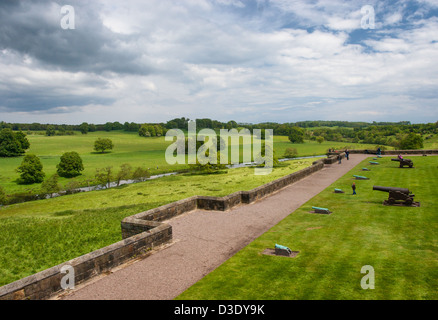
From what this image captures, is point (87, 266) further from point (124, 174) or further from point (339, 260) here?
point (124, 174)

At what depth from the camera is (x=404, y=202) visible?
15.8 metres

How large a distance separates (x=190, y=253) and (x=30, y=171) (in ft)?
197

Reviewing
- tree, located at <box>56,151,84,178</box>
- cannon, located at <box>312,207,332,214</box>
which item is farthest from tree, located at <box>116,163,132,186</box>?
cannon, located at <box>312,207,332,214</box>

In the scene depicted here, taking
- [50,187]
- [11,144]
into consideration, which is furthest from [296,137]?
[11,144]

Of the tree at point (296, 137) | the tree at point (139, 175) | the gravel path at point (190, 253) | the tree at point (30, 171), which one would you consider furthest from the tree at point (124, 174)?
the tree at point (296, 137)

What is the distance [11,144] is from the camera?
8575cm

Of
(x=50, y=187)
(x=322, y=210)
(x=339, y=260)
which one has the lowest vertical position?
(x=50, y=187)

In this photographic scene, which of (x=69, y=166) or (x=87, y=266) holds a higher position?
(x=87, y=266)

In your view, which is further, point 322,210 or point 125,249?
point 322,210

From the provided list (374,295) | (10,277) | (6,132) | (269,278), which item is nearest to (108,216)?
(10,277)

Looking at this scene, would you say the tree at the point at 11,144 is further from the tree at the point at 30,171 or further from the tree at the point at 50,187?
the tree at the point at 50,187

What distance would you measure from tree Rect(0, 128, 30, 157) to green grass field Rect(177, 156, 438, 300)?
9744 cm

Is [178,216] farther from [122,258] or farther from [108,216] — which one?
[108,216]

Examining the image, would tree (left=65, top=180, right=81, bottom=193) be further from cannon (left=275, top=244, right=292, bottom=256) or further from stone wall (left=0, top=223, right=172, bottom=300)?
cannon (left=275, top=244, right=292, bottom=256)
